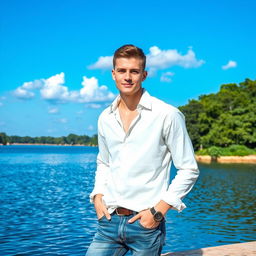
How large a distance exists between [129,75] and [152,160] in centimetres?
58

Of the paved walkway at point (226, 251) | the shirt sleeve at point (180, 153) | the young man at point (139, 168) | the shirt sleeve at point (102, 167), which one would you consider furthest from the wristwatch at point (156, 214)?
the paved walkway at point (226, 251)

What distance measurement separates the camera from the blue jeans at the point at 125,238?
8.29 ft

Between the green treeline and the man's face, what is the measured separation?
6026 cm

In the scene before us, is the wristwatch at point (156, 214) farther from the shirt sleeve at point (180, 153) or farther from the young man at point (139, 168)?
the shirt sleeve at point (180, 153)

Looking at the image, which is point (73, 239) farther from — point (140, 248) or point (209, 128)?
point (209, 128)

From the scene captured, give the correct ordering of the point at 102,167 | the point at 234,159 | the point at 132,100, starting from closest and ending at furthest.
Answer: the point at 132,100 → the point at 102,167 → the point at 234,159

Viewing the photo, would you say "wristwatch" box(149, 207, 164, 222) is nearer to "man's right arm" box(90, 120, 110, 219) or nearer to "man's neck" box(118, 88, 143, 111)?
"man's right arm" box(90, 120, 110, 219)

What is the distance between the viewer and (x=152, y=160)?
8.34 ft

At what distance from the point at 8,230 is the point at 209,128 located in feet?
191

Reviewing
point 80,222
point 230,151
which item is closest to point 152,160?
point 80,222

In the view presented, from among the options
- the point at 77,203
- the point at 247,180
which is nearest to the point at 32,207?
the point at 77,203

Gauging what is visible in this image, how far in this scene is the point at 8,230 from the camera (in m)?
12.6

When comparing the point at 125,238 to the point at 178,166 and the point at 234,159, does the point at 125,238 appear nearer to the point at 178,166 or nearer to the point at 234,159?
the point at 178,166

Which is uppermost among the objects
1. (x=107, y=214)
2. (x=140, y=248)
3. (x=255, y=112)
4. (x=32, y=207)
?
(x=255, y=112)
